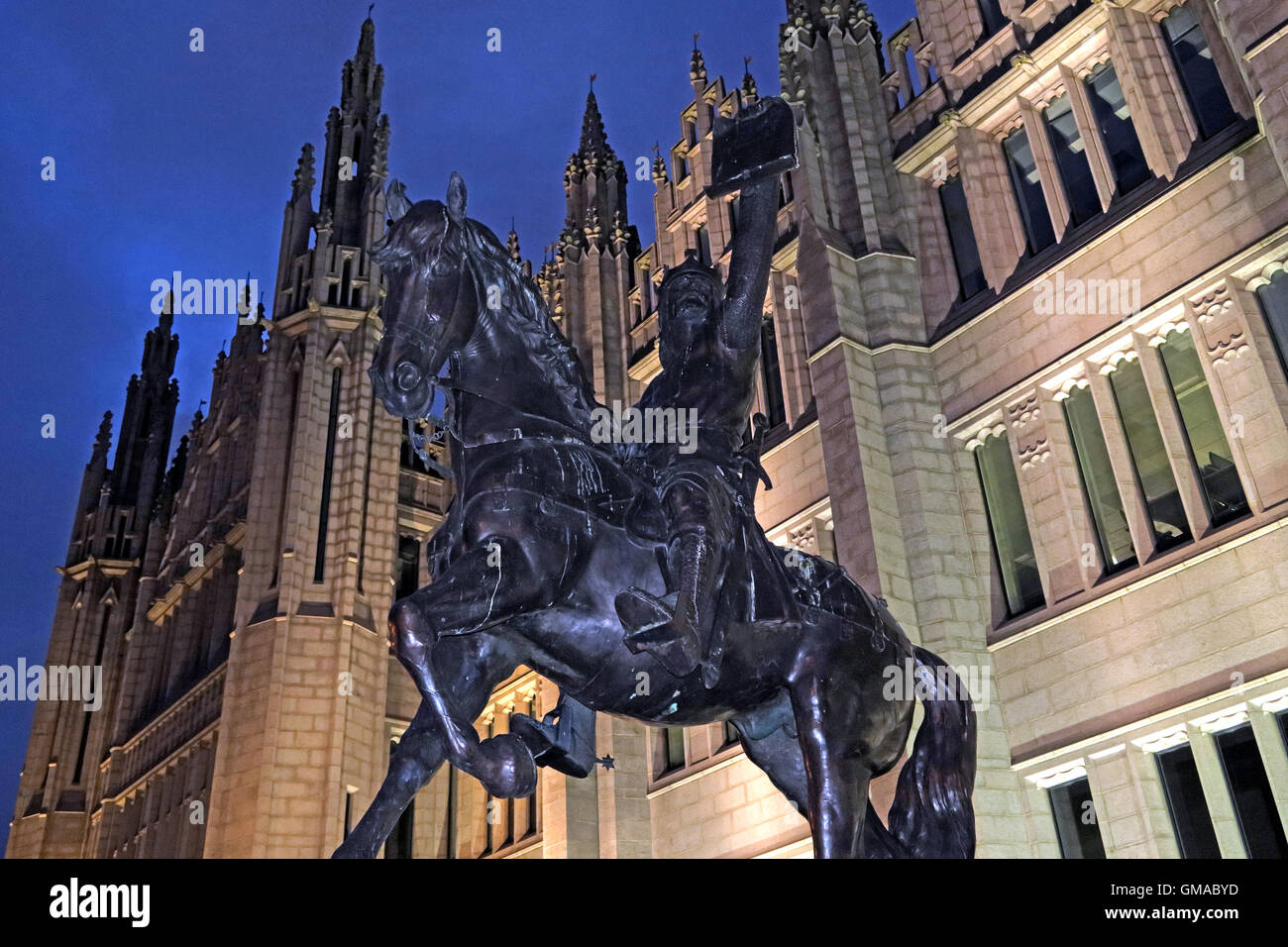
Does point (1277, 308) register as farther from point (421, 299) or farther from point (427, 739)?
point (427, 739)

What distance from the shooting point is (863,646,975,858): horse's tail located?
4.84 m

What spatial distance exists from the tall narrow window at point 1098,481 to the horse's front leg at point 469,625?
10.00 meters

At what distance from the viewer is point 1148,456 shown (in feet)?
41.7

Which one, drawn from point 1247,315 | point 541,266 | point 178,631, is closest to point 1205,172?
point 1247,315

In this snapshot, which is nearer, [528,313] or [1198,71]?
[528,313]

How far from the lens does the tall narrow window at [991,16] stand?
658 inches

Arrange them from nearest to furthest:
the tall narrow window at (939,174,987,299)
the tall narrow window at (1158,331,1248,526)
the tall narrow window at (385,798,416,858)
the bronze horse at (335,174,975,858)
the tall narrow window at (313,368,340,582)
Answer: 1. the bronze horse at (335,174,975,858)
2. the tall narrow window at (1158,331,1248,526)
3. the tall narrow window at (939,174,987,299)
4. the tall narrow window at (313,368,340,582)
5. the tall narrow window at (385,798,416,858)

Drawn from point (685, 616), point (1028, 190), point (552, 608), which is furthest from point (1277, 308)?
point (552, 608)

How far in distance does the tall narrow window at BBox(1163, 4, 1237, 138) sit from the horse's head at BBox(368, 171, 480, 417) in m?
11.4

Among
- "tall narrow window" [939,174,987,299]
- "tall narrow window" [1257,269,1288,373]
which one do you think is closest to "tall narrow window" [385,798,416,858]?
"tall narrow window" [939,174,987,299]

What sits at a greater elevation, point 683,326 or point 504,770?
point 683,326

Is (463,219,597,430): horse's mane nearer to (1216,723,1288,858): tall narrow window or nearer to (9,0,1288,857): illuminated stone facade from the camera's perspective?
(9,0,1288,857): illuminated stone facade

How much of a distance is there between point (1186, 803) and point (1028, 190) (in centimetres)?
829
